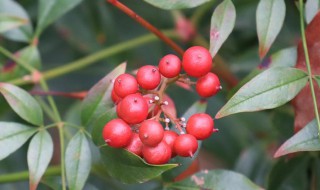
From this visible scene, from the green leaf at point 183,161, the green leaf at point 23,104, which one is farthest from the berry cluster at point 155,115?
the green leaf at point 23,104

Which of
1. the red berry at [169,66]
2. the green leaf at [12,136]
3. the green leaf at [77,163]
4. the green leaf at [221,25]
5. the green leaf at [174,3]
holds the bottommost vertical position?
the green leaf at [77,163]

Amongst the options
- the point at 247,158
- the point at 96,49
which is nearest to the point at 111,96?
the point at 247,158

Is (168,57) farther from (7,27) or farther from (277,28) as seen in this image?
(7,27)

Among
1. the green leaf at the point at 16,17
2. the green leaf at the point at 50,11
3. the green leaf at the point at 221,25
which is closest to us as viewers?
the green leaf at the point at 221,25

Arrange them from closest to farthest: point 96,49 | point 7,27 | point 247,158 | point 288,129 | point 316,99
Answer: point 316,99
point 7,27
point 288,129
point 247,158
point 96,49

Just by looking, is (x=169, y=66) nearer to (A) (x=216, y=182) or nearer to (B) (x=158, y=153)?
(B) (x=158, y=153)

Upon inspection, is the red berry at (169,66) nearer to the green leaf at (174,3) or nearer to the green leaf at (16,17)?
the green leaf at (174,3)

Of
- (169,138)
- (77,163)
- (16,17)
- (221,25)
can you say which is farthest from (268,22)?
(16,17)
